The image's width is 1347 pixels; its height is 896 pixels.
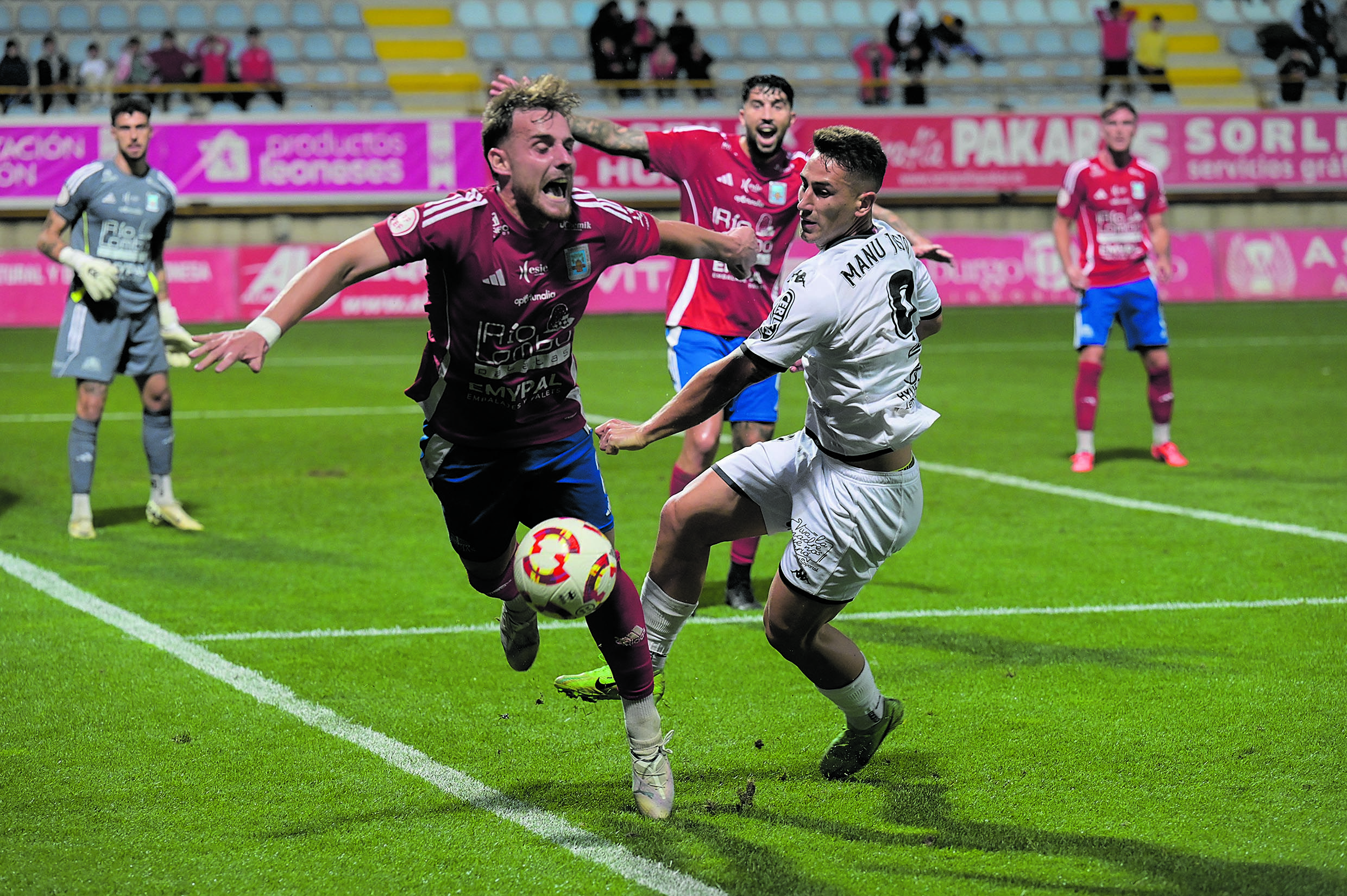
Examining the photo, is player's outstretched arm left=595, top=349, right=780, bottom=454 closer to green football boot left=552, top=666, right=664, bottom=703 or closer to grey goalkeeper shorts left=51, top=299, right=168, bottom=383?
green football boot left=552, top=666, right=664, bottom=703

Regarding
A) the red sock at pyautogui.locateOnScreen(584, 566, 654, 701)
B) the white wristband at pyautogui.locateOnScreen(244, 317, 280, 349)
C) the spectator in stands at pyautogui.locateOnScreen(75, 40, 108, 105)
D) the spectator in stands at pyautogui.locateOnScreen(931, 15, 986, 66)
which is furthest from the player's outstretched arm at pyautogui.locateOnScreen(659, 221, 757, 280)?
the spectator in stands at pyautogui.locateOnScreen(931, 15, 986, 66)

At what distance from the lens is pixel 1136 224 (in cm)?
1115

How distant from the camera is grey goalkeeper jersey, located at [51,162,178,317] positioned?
8.65m

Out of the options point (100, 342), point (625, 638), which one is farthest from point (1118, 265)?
point (625, 638)

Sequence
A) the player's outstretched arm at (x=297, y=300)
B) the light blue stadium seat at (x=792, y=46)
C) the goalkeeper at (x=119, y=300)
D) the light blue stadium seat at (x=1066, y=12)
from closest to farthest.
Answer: the player's outstretched arm at (x=297, y=300) < the goalkeeper at (x=119, y=300) < the light blue stadium seat at (x=792, y=46) < the light blue stadium seat at (x=1066, y=12)

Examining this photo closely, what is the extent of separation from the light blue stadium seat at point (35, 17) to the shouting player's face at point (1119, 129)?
2205 centimetres

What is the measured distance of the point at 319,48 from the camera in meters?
27.9

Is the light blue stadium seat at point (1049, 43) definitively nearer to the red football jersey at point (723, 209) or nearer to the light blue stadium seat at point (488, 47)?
the light blue stadium seat at point (488, 47)

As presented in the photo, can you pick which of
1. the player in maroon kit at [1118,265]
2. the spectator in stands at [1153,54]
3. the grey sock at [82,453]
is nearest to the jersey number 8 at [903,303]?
the grey sock at [82,453]

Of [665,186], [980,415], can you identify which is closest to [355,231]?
[665,186]

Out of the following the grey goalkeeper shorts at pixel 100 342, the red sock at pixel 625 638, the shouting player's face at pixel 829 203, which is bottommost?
the red sock at pixel 625 638

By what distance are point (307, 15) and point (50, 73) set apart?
6.12 meters

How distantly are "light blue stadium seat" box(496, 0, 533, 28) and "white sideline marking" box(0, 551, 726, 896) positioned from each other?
2339 centimetres

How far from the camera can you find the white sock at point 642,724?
4.46 meters
